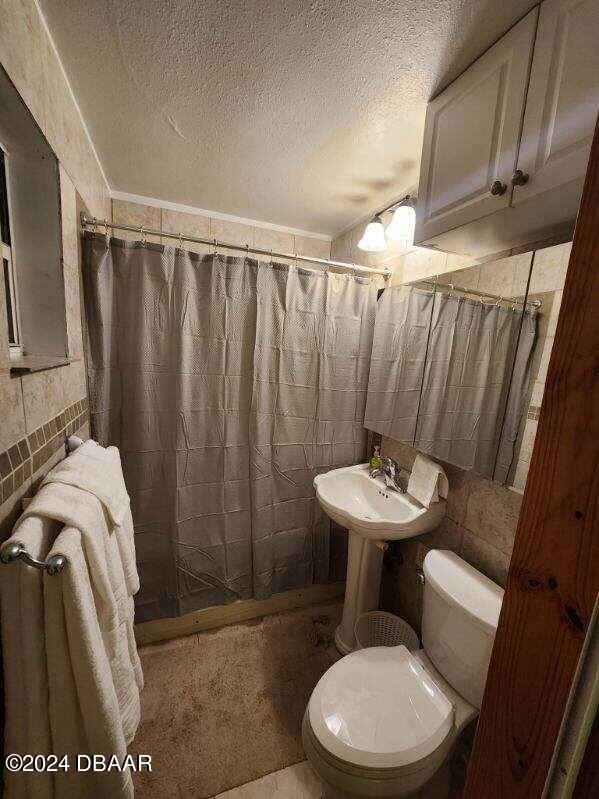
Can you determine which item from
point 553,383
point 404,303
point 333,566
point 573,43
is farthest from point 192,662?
point 573,43

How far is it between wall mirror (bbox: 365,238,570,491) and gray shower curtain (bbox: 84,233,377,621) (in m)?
0.26

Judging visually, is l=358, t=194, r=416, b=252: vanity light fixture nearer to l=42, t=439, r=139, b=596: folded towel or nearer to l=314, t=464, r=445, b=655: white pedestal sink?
l=314, t=464, r=445, b=655: white pedestal sink

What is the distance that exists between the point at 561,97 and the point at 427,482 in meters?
1.25

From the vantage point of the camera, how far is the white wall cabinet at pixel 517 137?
706mm

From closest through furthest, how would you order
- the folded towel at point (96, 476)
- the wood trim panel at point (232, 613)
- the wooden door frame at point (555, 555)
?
the wooden door frame at point (555, 555) → the folded towel at point (96, 476) → the wood trim panel at point (232, 613)

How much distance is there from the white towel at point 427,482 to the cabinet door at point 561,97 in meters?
1.00

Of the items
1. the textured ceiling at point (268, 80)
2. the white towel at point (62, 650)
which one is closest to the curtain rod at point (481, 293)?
the textured ceiling at point (268, 80)

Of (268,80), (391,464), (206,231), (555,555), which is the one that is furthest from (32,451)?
(206,231)

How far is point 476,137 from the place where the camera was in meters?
0.93

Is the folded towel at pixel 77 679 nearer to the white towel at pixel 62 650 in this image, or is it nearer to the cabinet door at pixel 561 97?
the white towel at pixel 62 650

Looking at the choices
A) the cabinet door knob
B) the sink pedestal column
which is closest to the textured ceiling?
the cabinet door knob

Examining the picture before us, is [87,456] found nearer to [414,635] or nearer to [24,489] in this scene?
[24,489]

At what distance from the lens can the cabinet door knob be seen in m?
0.81

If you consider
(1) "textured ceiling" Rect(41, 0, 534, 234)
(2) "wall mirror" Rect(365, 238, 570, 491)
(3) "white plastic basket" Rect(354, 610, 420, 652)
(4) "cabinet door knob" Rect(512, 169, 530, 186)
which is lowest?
(3) "white plastic basket" Rect(354, 610, 420, 652)
